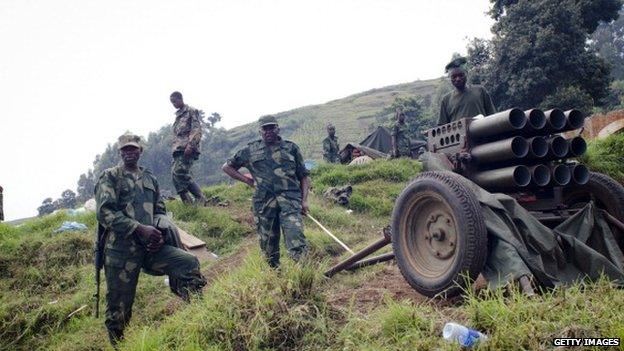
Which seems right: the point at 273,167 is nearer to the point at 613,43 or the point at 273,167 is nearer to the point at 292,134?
the point at 292,134

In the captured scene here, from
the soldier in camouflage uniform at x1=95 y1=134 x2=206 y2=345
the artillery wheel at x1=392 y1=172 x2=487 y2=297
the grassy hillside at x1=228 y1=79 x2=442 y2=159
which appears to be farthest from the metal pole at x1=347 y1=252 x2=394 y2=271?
the grassy hillside at x1=228 y1=79 x2=442 y2=159

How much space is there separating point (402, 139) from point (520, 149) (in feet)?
39.8

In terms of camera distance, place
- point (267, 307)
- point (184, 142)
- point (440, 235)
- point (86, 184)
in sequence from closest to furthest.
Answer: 1. point (267, 307)
2. point (440, 235)
3. point (184, 142)
4. point (86, 184)

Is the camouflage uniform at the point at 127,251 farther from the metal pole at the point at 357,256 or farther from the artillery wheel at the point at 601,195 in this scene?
the artillery wheel at the point at 601,195

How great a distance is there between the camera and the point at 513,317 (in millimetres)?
Answer: 2529

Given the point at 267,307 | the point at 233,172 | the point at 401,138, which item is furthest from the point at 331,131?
the point at 267,307

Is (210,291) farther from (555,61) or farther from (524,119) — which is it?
(555,61)

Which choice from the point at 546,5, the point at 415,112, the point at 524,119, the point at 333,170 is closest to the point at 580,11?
the point at 546,5

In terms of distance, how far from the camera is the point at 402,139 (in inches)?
615

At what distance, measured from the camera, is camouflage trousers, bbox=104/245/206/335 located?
13.8 feet

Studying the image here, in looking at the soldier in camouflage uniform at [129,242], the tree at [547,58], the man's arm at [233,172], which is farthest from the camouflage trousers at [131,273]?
the tree at [547,58]

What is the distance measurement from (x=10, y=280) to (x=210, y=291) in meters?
4.14

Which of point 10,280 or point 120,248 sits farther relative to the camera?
point 10,280

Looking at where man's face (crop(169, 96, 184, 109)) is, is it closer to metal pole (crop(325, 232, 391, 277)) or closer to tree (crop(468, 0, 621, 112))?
metal pole (crop(325, 232, 391, 277))
